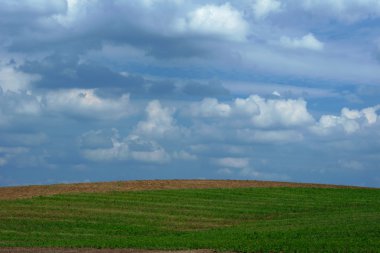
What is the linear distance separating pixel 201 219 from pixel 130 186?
15.8 metres

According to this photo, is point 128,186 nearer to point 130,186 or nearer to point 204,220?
point 130,186

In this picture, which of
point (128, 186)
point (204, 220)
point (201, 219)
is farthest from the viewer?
point (128, 186)

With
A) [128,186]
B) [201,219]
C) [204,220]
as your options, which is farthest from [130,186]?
[204,220]

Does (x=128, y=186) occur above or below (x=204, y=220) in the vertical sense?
above

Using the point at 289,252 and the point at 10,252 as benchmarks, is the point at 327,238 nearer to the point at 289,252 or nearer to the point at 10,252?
the point at 289,252

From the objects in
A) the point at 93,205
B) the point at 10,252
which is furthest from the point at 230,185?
the point at 10,252

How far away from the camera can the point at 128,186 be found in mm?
58812

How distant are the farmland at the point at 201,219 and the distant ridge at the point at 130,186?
44.1 inches

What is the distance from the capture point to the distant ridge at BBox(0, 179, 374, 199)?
53656 millimetres

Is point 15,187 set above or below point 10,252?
above

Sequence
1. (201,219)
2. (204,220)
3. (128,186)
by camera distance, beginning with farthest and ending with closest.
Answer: (128,186) < (201,219) < (204,220)

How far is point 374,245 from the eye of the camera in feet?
90.3

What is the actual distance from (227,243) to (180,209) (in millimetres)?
17976

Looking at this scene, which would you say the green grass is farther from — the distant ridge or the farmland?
the distant ridge
